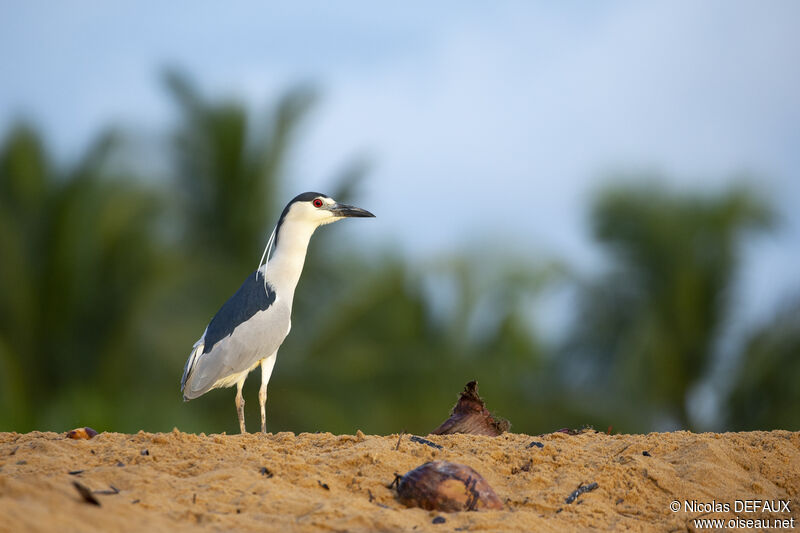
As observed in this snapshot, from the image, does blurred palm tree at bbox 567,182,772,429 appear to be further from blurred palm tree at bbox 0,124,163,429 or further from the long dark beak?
the long dark beak

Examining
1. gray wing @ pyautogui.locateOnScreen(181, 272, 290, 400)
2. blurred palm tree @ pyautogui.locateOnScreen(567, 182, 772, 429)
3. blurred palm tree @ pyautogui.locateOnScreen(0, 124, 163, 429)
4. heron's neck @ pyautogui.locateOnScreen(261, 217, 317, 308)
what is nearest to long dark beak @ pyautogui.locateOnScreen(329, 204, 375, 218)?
heron's neck @ pyautogui.locateOnScreen(261, 217, 317, 308)

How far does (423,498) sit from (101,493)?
4.17 ft

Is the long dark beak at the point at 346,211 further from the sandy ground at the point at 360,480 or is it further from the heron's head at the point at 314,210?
the sandy ground at the point at 360,480

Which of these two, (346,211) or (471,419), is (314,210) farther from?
(471,419)

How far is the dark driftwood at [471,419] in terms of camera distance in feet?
16.9

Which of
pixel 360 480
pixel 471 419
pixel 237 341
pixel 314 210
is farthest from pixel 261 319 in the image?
pixel 360 480

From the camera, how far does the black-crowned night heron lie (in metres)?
6.79

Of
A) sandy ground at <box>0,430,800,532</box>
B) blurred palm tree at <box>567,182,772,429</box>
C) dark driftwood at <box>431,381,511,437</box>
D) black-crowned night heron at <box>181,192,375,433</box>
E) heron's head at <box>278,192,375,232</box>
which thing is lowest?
sandy ground at <box>0,430,800,532</box>

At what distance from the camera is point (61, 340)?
44.7 feet

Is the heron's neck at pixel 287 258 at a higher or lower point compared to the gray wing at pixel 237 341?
higher

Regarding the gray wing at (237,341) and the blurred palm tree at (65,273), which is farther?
the blurred palm tree at (65,273)

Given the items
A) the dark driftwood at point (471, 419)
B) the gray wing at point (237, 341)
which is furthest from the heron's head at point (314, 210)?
the dark driftwood at point (471, 419)

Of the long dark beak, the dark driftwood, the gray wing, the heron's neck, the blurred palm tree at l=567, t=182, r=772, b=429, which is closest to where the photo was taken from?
the dark driftwood

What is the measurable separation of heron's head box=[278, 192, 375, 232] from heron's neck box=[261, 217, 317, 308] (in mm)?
53
